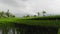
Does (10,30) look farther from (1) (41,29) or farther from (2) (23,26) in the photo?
(1) (41,29)

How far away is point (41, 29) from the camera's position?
60.0 feet

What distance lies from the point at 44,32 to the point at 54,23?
2.06 metres

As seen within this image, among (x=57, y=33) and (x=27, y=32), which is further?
(x=27, y=32)

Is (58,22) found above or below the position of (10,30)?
above

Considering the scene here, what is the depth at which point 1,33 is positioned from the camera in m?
20.6

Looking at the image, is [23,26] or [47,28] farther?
[23,26]

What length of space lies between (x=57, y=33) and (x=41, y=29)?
2151mm

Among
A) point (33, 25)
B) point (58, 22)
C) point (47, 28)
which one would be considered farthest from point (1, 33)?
point (58, 22)

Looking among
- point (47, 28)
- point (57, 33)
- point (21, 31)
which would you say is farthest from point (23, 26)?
point (57, 33)

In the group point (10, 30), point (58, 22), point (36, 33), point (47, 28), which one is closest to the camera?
point (58, 22)

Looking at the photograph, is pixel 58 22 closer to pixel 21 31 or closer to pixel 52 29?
pixel 52 29

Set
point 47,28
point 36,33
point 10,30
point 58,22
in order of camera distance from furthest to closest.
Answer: point 10,30, point 36,33, point 47,28, point 58,22

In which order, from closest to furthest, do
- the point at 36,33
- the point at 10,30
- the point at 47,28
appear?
1. the point at 47,28
2. the point at 36,33
3. the point at 10,30

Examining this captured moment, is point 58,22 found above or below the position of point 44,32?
above
